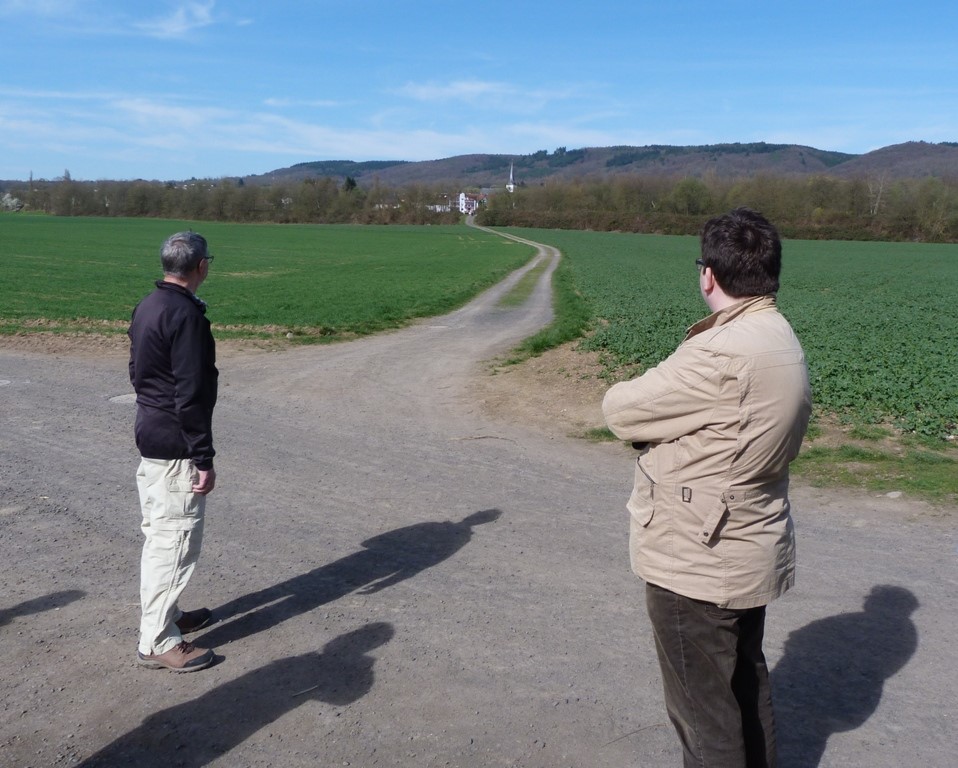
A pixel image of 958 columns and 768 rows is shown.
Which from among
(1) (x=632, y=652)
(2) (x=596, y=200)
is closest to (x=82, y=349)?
(1) (x=632, y=652)

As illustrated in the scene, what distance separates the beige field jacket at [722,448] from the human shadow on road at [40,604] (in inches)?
142

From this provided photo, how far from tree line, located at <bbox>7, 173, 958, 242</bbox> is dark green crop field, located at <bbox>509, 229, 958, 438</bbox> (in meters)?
71.2

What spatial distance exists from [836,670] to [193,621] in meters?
3.34

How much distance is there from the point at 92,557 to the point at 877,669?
15.4ft

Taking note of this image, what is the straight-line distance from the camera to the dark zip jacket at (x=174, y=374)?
4.19 metres

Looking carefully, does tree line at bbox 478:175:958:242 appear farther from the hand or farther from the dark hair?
the dark hair

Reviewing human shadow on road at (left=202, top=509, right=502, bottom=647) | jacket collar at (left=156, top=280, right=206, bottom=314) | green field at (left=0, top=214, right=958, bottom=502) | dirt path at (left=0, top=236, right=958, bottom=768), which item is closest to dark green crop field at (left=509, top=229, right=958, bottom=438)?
green field at (left=0, top=214, right=958, bottom=502)

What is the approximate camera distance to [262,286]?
30828 mm

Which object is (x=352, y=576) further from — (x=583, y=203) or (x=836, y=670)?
(x=583, y=203)

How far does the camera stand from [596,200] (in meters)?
136

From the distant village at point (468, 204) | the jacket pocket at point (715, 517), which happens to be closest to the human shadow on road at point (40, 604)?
the jacket pocket at point (715, 517)

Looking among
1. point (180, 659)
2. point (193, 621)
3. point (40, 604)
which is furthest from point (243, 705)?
point (40, 604)

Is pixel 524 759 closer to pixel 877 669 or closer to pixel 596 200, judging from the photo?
pixel 877 669

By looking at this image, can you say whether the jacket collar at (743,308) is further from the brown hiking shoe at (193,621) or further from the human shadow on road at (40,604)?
the human shadow on road at (40,604)
